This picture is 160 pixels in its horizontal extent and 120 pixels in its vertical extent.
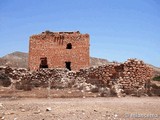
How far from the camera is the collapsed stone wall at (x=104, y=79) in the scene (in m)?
21.3

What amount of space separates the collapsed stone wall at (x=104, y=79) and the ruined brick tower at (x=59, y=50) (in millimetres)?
7880

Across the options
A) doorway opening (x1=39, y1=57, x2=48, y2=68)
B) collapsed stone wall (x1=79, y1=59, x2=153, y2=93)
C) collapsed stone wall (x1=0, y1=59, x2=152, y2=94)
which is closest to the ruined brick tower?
doorway opening (x1=39, y1=57, x2=48, y2=68)

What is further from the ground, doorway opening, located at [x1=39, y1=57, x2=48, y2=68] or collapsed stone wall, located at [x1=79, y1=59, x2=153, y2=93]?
doorway opening, located at [x1=39, y1=57, x2=48, y2=68]

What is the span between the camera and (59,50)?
110ft

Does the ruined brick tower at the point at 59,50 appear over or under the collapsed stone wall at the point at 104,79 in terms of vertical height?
over

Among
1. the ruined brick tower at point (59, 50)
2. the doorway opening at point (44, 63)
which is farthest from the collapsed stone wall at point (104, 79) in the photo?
the doorway opening at point (44, 63)

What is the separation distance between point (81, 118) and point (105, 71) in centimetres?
1316

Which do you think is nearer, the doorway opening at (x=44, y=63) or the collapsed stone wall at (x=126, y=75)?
the collapsed stone wall at (x=126, y=75)

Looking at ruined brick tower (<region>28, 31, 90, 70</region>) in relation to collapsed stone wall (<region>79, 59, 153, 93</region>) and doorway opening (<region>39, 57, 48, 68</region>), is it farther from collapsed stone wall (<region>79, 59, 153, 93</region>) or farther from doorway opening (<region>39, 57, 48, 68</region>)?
collapsed stone wall (<region>79, 59, 153, 93</region>)

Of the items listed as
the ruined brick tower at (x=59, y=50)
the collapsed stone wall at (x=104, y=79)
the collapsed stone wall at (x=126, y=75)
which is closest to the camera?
the collapsed stone wall at (x=104, y=79)

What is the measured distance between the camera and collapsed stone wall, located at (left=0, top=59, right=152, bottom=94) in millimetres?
21312

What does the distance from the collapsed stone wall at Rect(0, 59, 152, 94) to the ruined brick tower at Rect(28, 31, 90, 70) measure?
7880 mm

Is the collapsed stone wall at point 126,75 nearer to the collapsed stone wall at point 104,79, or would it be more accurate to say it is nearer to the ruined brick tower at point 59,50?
the collapsed stone wall at point 104,79

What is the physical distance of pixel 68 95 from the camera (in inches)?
725
